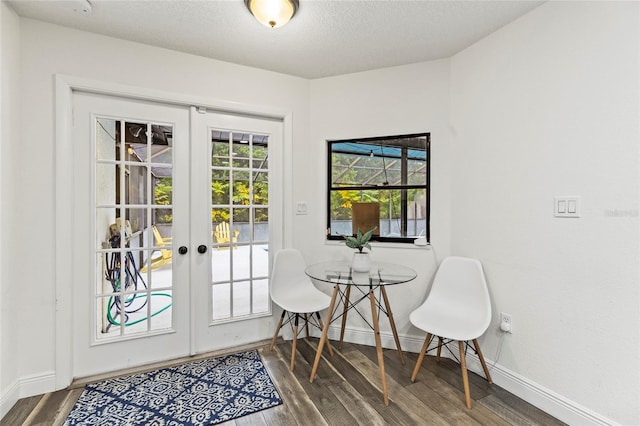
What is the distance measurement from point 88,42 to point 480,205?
121 inches

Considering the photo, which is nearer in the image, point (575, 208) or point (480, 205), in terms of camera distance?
point (575, 208)

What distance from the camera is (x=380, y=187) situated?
2.78 metres

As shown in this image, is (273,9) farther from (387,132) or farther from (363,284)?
(363,284)

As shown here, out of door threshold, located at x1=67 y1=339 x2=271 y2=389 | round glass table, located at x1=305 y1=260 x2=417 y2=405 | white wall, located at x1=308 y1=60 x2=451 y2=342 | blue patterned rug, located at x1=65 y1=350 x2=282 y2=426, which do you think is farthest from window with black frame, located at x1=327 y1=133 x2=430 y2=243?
blue patterned rug, located at x1=65 y1=350 x2=282 y2=426

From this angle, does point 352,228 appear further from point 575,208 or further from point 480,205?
point 575,208

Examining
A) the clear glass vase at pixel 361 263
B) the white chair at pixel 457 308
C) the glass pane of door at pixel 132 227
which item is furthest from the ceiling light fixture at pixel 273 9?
the white chair at pixel 457 308

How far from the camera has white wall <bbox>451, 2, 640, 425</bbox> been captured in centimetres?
Answer: 152

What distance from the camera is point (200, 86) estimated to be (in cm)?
248

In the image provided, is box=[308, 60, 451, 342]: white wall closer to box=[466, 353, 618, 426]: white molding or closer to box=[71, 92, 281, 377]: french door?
box=[71, 92, 281, 377]: french door

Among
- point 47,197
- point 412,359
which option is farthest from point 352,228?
point 47,197

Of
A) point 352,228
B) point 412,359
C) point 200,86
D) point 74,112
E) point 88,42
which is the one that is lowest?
point 412,359

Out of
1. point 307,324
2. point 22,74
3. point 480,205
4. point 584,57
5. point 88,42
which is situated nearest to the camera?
point 584,57

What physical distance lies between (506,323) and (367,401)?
1.09 metres

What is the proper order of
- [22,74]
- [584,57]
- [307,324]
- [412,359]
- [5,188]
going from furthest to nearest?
[307,324] < [412,359] < [22,74] < [5,188] < [584,57]
